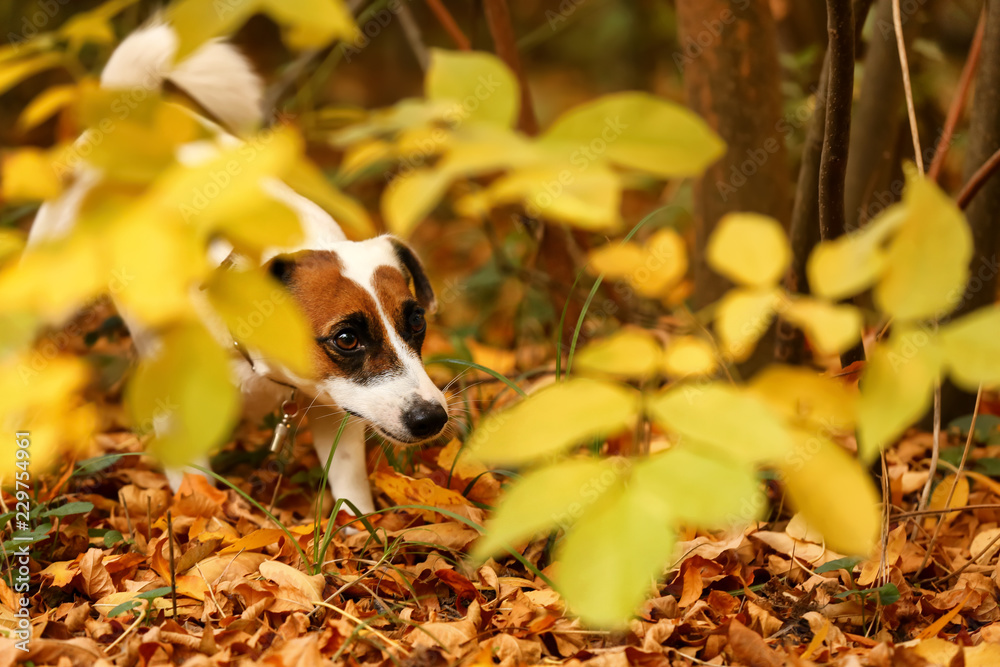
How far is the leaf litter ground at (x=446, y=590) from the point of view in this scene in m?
1.58

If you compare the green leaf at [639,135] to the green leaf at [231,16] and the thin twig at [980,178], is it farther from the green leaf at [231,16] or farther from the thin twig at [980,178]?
the thin twig at [980,178]

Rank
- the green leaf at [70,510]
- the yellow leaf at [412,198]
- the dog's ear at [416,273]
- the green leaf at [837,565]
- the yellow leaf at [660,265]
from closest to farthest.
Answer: the yellow leaf at [412,198] < the yellow leaf at [660,265] < the green leaf at [837,565] < the green leaf at [70,510] < the dog's ear at [416,273]

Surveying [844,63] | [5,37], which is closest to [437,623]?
[844,63]

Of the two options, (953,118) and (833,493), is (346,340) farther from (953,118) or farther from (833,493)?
(953,118)

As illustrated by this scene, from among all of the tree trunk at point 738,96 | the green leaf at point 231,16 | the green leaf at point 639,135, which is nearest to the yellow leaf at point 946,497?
the tree trunk at point 738,96

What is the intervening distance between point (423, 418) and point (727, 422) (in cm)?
128

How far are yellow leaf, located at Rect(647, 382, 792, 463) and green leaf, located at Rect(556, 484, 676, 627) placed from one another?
8cm

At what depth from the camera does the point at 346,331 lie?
2143 millimetres

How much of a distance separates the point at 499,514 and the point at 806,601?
119 centimetres

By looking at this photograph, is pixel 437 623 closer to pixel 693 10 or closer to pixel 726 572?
pixel 726 572

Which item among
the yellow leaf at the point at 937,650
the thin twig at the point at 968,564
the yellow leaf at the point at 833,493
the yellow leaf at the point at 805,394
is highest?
the yellow leaf at the point at 805,394

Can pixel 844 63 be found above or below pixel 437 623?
above

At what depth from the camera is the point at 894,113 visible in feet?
8.68

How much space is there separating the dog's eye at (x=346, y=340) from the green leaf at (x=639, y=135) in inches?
53.7
